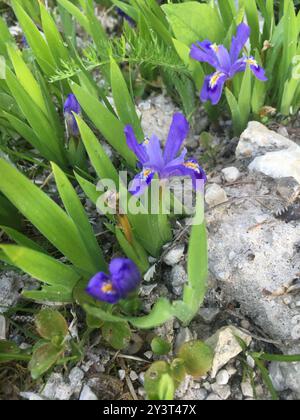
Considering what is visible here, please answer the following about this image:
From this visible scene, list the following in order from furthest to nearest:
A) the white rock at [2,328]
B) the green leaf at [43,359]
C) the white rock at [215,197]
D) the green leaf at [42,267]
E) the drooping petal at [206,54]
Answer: the drooping petal at [206,54] → the white rock at [215,197] → the white rock at [2,328] → the green leaf at [43,359] → the green leaf at [42,267]

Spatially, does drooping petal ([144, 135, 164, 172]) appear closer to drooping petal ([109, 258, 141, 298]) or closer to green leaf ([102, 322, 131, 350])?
drooping petal ([109, 258, 141, 298])

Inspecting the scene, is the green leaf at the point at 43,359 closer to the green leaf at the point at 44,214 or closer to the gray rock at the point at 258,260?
the green leaf at the point at 44,214

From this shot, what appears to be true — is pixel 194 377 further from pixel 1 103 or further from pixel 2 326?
pixel 1 103

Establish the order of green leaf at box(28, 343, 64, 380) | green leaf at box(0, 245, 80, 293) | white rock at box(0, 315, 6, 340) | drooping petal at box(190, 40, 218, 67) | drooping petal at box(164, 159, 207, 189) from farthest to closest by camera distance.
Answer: drooping petal at box(190, 40, 218, 67)
white rock at box(0, 315, 6, 340)
drooping petal at box(164, 159, 207, 189)
green leaf at box(28, 343, 64, 380)
green leaf at box(0, 245, 80, 293)

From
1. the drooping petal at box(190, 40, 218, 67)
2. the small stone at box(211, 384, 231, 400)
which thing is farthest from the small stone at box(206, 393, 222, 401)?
the drooping petal at box(190, 40, 218, 67)

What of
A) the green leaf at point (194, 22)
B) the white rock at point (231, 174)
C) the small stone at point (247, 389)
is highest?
the green leaf at point (194, 22)

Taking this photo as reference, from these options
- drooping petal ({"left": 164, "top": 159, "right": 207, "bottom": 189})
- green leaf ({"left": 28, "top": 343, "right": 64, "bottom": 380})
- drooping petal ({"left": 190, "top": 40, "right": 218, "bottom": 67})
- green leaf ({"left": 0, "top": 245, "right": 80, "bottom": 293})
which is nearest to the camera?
green leaf ({"left": 0, "top": 245, "right": 80, "bottom": 293})

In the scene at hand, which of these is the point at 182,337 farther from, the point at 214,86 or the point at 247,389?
the point at 214,86

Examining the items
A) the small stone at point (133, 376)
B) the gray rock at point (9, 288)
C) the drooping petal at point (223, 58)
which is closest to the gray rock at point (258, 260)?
the small stone at point (133, 376)
